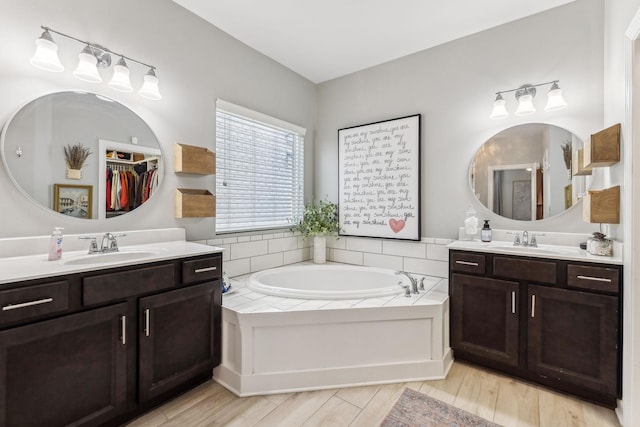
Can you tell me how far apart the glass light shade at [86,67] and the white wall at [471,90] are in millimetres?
2264

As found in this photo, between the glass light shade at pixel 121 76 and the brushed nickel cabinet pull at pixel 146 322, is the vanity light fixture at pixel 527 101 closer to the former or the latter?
the glass light shade at pixel 121 76

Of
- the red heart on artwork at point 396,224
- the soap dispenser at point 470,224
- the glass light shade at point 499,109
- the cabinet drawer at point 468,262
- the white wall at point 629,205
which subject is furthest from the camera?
the red heart on artwork at point 396,224

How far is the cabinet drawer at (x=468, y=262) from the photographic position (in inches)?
85.6

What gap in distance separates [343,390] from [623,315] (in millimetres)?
1711

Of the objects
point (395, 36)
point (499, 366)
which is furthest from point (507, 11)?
point (499, 366)

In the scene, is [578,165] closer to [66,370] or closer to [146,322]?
[146,322]

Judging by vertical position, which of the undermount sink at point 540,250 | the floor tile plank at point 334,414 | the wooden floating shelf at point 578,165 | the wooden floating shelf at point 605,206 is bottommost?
the floor tile plank at point 334,414

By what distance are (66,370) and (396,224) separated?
260cm

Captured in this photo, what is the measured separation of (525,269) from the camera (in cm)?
201

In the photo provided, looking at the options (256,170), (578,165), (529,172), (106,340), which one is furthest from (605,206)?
(106,340)

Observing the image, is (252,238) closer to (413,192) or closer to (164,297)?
(164,297)

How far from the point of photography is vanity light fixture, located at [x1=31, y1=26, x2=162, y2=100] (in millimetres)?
1571

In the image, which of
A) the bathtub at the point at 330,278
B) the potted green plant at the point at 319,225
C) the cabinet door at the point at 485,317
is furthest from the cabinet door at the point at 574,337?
the potted green plant at the point at 319,225

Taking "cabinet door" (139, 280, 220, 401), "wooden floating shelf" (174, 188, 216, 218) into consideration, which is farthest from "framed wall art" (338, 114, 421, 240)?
"cabinet door" (139, 280, 220, 401)
